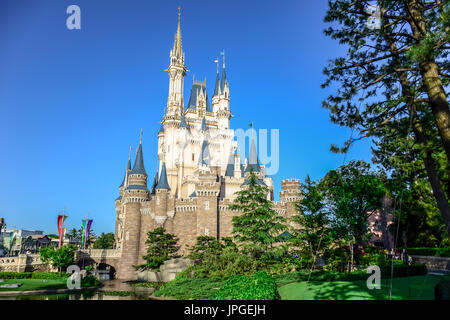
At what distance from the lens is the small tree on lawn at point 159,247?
117 ft

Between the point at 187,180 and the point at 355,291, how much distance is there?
124 feet

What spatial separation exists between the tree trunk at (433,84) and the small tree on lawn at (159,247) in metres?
31.9

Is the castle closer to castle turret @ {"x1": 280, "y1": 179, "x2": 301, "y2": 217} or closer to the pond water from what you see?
castle turret @ {"x1": 280, "y1": 179, "x2": 301, "y2": 217}

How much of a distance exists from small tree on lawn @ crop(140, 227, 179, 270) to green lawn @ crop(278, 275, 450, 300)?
2289cm

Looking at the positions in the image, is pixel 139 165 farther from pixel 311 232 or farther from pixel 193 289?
pixel 311 232

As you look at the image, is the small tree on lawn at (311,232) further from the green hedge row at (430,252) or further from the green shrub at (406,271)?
the green hedge row at (430,252)

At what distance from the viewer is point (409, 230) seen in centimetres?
3139

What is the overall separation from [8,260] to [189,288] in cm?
2453

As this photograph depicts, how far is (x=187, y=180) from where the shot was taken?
160 ft

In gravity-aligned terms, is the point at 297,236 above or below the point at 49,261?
above

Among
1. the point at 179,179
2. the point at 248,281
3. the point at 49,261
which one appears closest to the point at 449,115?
the point at 248,281

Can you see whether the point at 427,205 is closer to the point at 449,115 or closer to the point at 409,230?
the point at 409,230

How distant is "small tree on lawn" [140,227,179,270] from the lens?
35562 mm

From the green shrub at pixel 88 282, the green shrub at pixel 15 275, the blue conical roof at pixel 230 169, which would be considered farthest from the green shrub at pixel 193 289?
the blue conical roof at pixel 230 169
